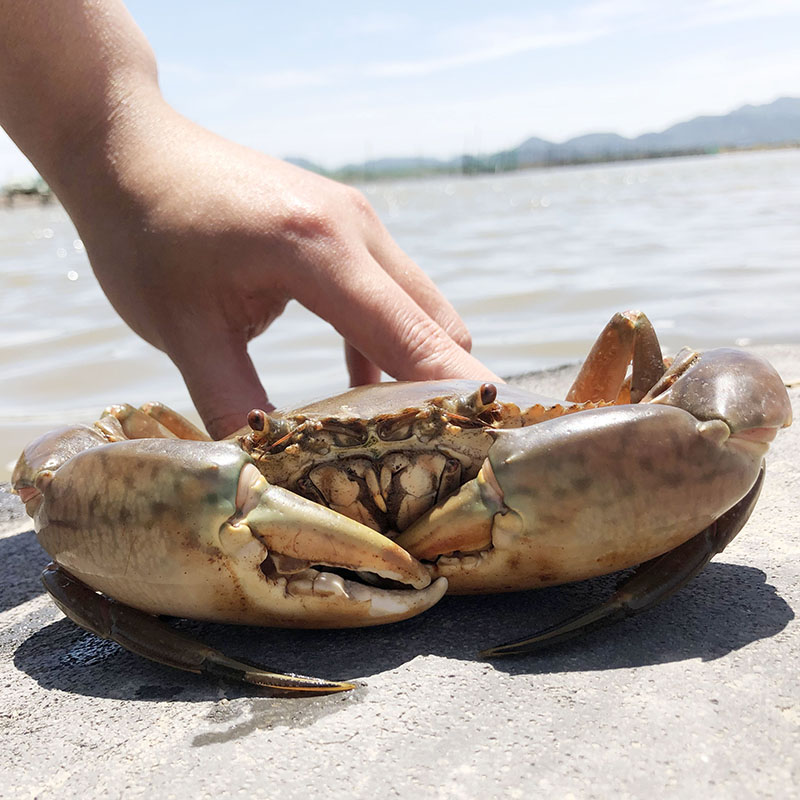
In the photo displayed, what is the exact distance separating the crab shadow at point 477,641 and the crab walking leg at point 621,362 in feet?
2.08

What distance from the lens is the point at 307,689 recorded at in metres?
1.62

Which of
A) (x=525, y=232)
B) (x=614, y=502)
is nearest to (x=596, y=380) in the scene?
(x=614, y=502)

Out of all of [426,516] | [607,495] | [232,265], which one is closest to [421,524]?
[426,516]

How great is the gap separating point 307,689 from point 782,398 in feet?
3.70

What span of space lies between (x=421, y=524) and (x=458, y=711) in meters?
0.41

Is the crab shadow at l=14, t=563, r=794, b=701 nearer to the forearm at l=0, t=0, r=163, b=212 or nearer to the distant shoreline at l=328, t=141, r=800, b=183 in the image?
the forearm at l=0, t=0, r=163, b=212

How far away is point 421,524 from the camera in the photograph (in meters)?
1.80

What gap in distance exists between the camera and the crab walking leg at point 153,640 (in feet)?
5.39

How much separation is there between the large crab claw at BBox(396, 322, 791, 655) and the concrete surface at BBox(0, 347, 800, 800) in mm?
106

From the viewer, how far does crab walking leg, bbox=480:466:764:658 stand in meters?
1.69

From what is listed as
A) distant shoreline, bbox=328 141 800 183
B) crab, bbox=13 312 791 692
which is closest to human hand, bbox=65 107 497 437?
crab, bbox=13 312 791 692

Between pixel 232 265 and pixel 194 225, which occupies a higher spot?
pixel 194 225

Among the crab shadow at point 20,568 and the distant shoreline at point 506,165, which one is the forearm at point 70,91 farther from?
the distant shoreline at point 506,165

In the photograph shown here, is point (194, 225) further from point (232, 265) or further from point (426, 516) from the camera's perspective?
point (426, 516)
